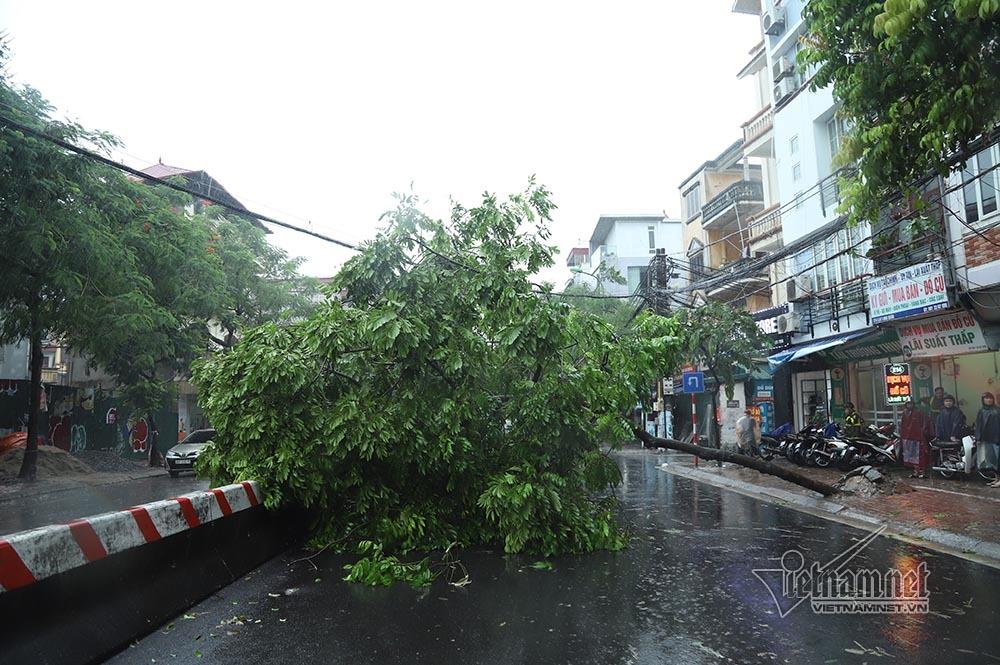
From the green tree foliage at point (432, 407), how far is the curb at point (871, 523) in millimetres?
3775

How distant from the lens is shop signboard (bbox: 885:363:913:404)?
15.1m

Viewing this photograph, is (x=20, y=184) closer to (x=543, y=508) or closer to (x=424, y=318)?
(x=424, y=318)

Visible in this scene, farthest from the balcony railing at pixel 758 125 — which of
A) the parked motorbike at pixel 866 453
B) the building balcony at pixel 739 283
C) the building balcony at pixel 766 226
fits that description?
the parked motorbike at pixel 866 453

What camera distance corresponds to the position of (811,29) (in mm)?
6539

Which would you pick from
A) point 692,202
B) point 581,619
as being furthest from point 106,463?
point 692,202

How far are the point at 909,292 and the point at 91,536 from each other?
15.3 m

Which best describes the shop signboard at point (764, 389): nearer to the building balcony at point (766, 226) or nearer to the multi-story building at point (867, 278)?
the multi-story building at point (867, 278)

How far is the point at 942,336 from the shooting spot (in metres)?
14.4

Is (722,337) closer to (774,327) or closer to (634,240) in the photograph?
(774,327)

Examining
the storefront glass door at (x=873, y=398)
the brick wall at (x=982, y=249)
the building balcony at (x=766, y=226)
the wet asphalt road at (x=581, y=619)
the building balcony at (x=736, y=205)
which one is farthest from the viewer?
the building balcony at (x=736, y=205)

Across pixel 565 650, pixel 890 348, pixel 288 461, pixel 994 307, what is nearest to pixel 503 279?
pixel 288 461

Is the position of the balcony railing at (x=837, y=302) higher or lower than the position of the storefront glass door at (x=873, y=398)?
higher

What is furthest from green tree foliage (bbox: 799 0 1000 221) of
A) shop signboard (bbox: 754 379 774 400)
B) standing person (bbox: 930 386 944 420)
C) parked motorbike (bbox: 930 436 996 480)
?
shop signboard (bbox: 754 379 774 400)

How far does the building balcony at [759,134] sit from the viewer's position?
25984 mm
